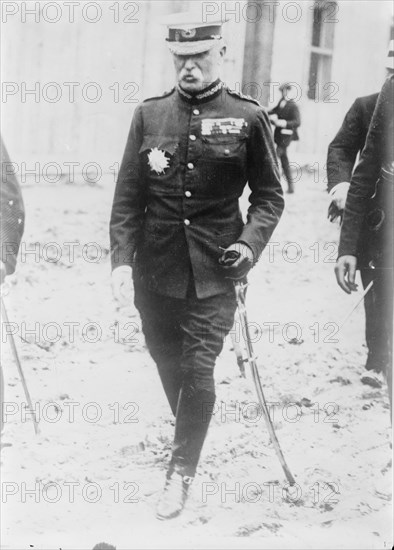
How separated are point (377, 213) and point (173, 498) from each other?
112 centimetres

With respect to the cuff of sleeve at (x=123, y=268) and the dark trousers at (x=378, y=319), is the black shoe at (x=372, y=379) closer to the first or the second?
the dark trousers at (x=378, y=319)

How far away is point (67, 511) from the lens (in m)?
2.34

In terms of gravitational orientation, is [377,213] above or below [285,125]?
below

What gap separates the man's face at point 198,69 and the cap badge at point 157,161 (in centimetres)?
21

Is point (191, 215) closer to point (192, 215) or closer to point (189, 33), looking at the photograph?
point (192, 215)

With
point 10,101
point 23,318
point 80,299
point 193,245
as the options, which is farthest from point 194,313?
point 10,101

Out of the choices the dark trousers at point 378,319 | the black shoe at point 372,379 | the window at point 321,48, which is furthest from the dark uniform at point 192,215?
the black shoe at point 372,379

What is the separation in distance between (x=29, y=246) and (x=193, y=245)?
0.56 metres

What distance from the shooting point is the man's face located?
2.20m

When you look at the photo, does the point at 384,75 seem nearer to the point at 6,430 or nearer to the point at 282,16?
the point at 282,16

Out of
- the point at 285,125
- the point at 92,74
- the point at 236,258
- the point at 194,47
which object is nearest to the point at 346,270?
the point at 236,258

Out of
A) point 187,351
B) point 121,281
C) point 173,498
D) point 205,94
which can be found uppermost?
point 205,94

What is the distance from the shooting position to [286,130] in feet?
8.29

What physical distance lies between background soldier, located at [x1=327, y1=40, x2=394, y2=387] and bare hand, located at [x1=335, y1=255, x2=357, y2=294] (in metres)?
0.04
